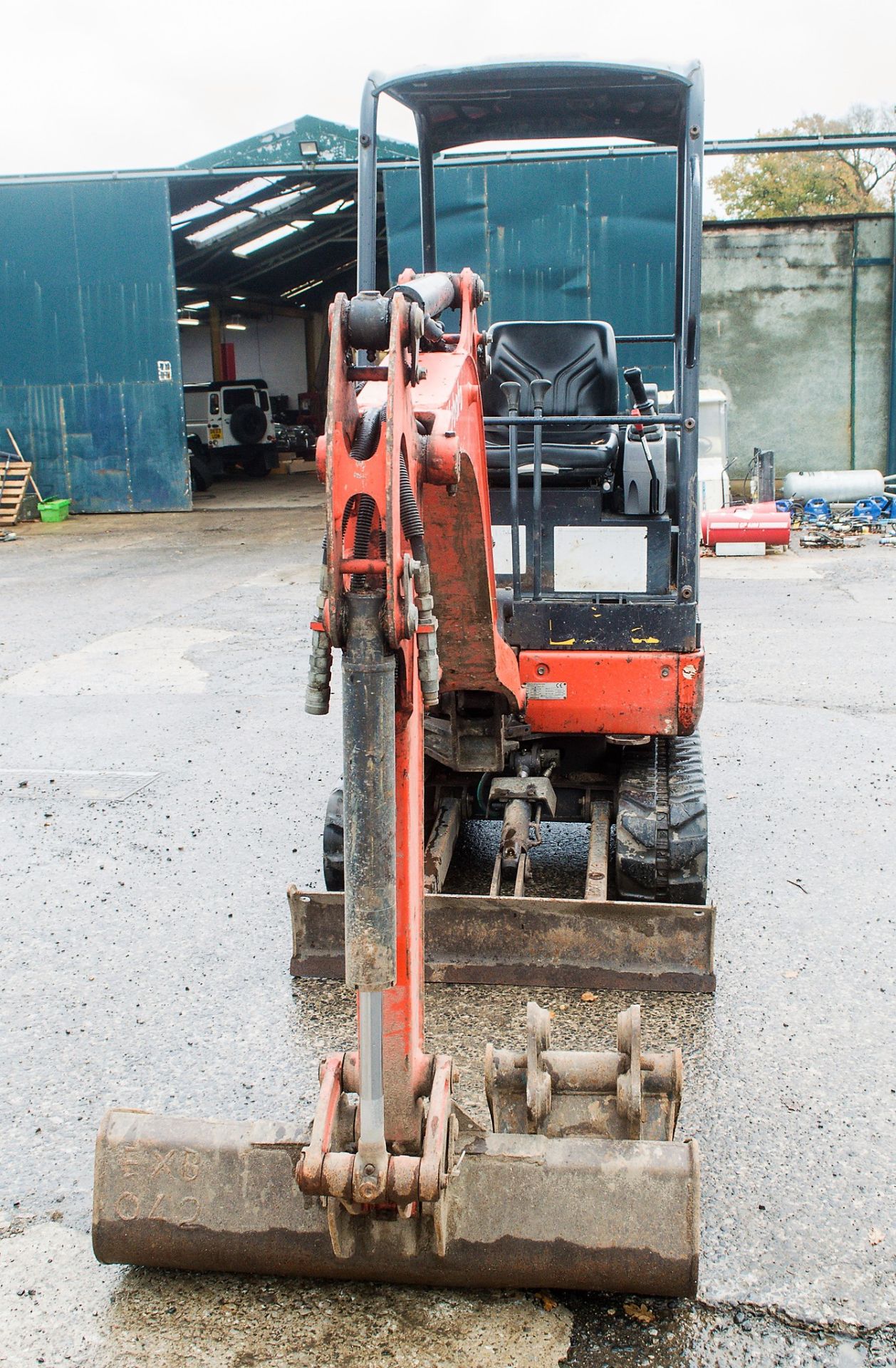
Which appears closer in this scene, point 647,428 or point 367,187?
point 367,187

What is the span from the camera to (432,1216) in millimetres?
2781

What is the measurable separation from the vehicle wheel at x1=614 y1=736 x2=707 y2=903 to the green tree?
1563 inches

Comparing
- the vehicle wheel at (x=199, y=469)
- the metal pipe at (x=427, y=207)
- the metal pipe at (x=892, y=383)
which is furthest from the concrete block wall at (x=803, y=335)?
the metal pipe at (x=427, y=207)

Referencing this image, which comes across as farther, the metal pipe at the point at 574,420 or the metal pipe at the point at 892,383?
the metal pipe at the point at 892,383

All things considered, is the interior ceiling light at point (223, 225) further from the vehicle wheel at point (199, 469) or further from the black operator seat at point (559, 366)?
the black operator seat at point (559, 366)

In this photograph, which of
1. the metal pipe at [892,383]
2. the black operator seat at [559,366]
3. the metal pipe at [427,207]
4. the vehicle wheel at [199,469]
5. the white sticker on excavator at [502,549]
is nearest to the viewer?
the white sticker on excavator at [502,549]

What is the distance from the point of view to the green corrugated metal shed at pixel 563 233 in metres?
19.4

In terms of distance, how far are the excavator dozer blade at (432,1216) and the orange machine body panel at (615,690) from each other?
203 cm

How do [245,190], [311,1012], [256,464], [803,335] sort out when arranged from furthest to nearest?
[256,464]
[245,190]
[803,335]
[311,1012]

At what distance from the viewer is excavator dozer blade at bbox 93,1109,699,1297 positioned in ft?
9.41

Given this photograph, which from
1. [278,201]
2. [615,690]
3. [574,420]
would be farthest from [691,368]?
[278,201]

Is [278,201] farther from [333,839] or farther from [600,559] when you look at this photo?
[333,839]

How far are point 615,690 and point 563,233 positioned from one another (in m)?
16.4

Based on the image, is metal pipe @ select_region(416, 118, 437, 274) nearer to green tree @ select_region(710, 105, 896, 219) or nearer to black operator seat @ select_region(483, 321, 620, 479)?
black operator seat @ select_region(483, 321, 620, 479)
